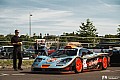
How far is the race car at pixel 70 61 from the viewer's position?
11445 mm

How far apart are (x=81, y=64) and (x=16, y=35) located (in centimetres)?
338

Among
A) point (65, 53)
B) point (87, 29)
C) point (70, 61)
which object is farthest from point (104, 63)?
point (87, 29)

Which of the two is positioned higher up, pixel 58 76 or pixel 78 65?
pixel 78 65

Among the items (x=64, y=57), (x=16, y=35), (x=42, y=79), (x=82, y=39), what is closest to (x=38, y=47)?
(x=82, y=39)

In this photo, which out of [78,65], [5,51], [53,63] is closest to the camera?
[53,63]

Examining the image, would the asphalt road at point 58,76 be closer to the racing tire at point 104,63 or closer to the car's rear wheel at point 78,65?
the car's rear wheel at point 78,65

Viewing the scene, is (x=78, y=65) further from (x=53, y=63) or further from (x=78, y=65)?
(x=53, y=63)

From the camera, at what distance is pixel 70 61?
1156cm

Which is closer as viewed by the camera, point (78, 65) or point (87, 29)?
point (78, 65)

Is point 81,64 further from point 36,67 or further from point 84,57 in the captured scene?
point 36,67

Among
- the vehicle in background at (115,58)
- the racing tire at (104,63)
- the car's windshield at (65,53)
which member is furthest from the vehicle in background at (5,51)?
the car's windshield at (65,53)

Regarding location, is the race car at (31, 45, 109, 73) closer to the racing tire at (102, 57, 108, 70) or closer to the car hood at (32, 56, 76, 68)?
the car hood at (32, 56, 76, 68)

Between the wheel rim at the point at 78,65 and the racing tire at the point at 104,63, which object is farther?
the racing tire at the point at 104,63

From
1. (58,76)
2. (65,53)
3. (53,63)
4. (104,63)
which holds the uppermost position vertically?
(65,53)
